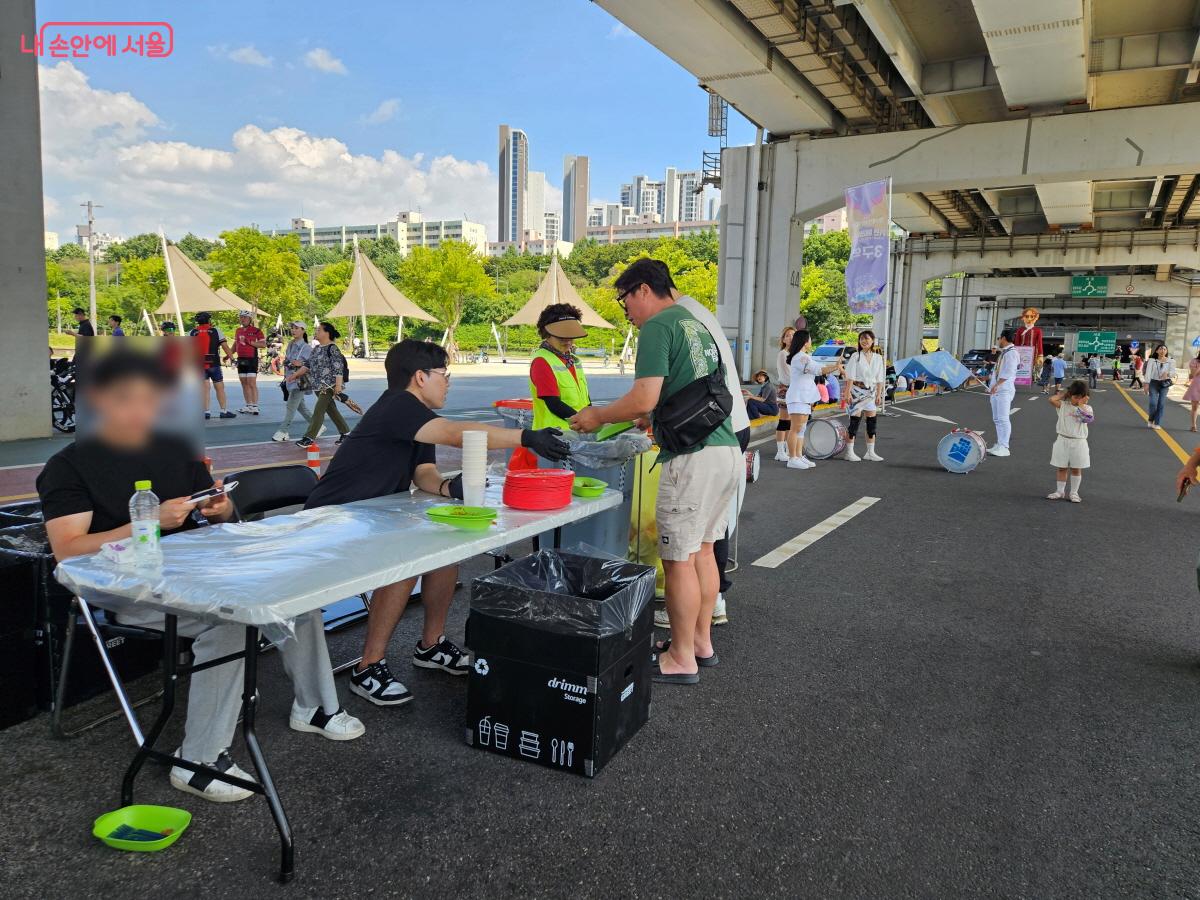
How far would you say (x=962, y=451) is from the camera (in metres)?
10.4

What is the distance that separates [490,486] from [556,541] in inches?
17.7

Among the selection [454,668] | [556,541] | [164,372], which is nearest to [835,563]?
[556,541]

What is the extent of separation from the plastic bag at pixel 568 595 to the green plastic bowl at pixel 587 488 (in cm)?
45

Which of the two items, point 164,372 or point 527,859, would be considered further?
point 164,372

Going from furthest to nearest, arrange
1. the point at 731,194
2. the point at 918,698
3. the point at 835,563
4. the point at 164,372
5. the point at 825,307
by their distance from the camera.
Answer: the point at 825,307
the point at 731,194
the point at 835,563
the point at 918,698
the point at 164,372

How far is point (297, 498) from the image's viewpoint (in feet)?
12.7

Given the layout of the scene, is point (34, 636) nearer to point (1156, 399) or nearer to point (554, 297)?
point (1156, 399)

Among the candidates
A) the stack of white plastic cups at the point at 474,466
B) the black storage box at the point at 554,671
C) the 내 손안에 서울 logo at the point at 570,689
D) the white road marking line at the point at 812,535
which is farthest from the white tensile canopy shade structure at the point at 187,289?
the 내 손안에 서울 logo at the point at 570,689

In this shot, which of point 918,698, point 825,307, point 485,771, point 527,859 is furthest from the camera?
point 825,307

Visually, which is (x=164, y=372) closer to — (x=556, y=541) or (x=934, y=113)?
(x=556, y=541)

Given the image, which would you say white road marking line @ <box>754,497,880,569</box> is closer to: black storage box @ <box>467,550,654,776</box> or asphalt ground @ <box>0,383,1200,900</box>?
asphalt ground @ <box>0,383,1200,900</box>

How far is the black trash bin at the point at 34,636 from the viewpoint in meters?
3.00

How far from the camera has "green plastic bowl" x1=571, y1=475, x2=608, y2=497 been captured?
3.84 metres

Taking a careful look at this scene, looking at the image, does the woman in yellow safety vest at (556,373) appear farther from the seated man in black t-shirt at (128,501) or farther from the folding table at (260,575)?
the seated man in black t-shirt at (128,501)
